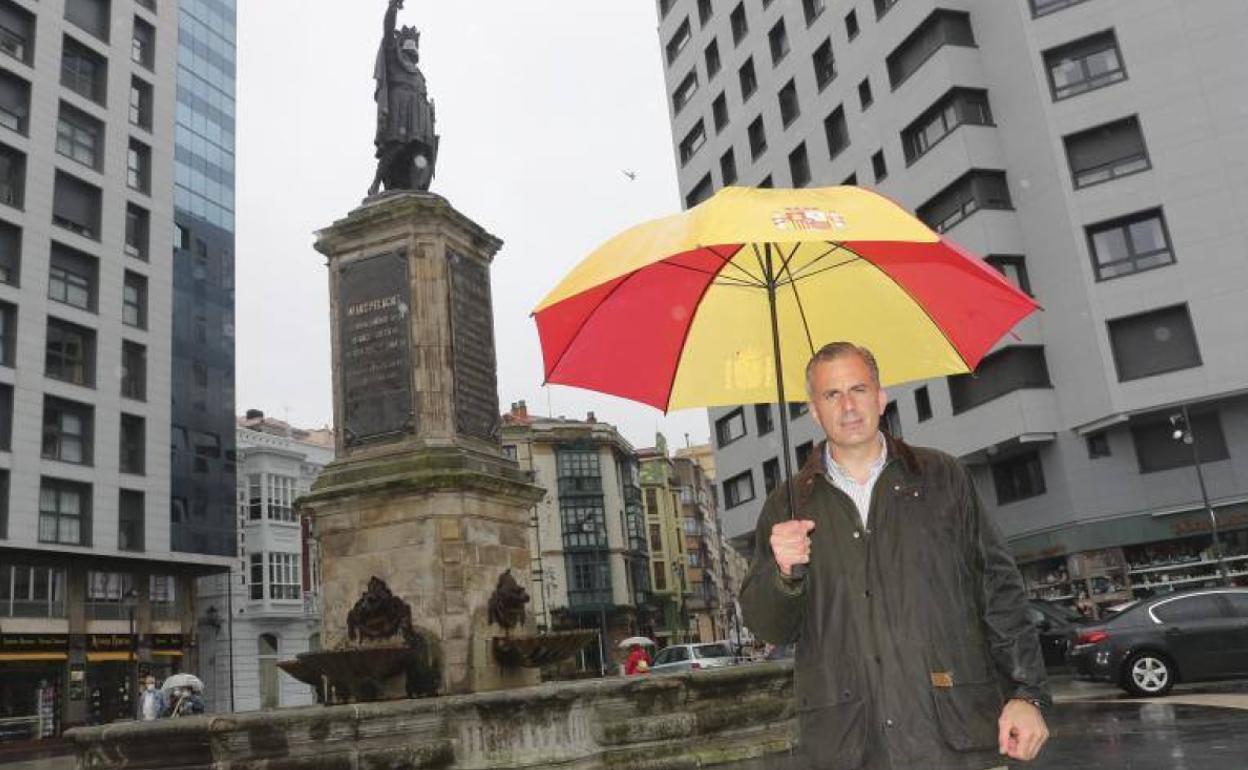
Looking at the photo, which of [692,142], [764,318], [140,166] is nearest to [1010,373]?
[692,142]

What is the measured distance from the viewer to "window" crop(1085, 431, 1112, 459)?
99.8 feet

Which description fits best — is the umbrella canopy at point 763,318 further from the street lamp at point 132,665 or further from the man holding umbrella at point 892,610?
the street lamp at point 132,665

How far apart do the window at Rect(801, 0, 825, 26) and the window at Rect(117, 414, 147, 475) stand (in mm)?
33189

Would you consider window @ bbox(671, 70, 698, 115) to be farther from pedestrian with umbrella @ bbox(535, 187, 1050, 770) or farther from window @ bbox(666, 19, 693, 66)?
pedestrian with umbrella @ bbox(535, 187, 1050, 770)

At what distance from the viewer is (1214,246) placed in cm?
2892

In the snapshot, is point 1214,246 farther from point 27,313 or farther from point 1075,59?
point 27,313

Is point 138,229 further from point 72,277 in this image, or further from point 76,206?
point 72,277

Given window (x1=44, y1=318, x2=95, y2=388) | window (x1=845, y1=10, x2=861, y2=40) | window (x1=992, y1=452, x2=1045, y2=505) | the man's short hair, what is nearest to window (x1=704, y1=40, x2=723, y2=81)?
window (x1=845, y1=10, x2=861, y2=40)

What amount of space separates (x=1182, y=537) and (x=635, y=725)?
83.5ft

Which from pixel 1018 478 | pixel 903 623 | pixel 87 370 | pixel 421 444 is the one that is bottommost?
pixel 903 623

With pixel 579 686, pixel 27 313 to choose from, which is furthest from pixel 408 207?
pixel 27 313

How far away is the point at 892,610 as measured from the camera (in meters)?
3.46

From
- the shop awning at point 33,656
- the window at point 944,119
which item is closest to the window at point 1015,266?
the window at point 944,119

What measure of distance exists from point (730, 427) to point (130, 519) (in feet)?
87.9
